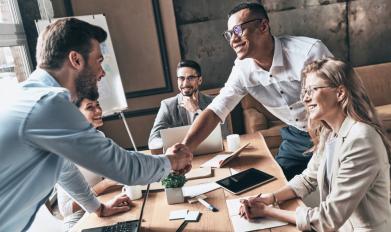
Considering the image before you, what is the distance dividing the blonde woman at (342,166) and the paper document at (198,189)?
0.87ft

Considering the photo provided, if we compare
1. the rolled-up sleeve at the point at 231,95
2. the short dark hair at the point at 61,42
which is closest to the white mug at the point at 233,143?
the rolled-up sleeve at the point at 231,95

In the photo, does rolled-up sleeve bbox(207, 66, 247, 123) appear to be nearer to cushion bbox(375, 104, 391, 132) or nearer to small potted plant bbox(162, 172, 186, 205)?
small potted plant bbox(162, 172, 186, 205)

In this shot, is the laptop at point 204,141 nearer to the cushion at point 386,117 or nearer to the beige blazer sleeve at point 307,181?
the beige blazer sleeve at point 307,181

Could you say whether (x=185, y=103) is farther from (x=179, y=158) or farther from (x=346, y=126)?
(x=346, y=126)

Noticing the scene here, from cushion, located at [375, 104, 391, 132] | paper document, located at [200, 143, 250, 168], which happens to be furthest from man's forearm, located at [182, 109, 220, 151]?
cushion, located at [375, 104, 391, 132]

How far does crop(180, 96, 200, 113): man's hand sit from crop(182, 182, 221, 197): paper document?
1.22 m

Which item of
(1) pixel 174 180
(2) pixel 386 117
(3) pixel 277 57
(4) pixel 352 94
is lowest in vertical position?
(2) pixel 386 117

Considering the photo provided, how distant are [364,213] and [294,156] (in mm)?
779

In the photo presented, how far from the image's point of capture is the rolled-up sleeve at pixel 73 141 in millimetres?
962

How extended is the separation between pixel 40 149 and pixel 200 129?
956 millimetres

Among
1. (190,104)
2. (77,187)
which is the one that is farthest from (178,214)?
(190,104)

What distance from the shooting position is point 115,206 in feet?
4.56

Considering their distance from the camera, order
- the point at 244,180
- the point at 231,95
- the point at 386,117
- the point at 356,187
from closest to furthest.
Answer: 1. the point at 356,187
2. the point at 244,180
3. the point at 231,95
4. the point at 386,117

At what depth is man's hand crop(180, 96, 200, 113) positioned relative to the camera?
2678 mm
